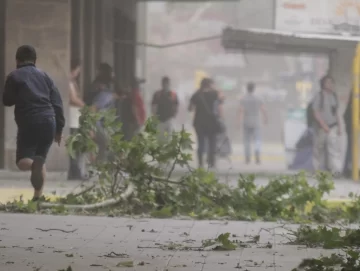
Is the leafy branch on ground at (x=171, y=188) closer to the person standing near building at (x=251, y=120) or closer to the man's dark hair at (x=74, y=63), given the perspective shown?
the man's dark hair at (x=74, y=63)

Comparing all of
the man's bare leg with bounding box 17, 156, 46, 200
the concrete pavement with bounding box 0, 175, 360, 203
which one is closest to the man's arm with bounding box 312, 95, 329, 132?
the concrete pavement with bounding box 0, 175, 360, 203

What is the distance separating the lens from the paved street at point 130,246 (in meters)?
6.20

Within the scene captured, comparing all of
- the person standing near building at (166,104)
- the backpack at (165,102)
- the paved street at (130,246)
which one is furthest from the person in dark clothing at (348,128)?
the paved street at (130,246)

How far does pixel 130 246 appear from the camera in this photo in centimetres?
709

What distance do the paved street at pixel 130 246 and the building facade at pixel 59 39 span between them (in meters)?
1.57

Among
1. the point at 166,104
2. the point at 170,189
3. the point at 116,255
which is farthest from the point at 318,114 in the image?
the point at 116,255

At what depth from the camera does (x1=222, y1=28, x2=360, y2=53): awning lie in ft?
45.2

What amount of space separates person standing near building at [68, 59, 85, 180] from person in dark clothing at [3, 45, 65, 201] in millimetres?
676

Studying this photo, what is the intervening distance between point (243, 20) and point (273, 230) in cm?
745

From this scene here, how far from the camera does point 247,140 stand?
68.7 feet

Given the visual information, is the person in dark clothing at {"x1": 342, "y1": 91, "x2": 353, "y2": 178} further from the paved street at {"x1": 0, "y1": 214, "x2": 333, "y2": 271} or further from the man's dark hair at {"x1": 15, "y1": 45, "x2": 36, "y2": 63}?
the man's dark hair at {"x1": 15, "y1": 45, "x2": 36, "y2": 63}

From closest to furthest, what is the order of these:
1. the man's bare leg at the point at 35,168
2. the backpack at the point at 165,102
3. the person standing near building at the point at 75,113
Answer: the man's bare leg at the point at 35,168 < the person standing near building at the point at 75,113 < the backpack at the point at 165,102

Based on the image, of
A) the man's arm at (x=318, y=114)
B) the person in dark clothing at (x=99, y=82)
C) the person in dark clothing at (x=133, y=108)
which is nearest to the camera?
the person in dark clothing at (x=99, y=82)

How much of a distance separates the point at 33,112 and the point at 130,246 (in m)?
2.36
